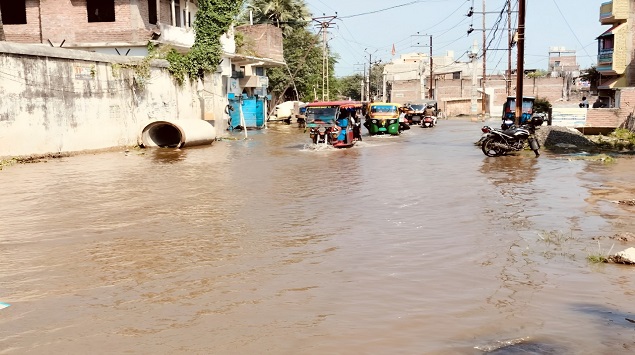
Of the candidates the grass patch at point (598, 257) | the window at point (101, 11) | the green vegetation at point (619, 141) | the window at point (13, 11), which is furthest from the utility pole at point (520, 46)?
the window at point (13, 11)

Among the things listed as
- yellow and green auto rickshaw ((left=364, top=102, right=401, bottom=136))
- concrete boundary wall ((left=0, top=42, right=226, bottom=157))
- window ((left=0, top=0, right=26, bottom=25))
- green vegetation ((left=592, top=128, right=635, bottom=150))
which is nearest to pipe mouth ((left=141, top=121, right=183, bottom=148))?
concrete boundary wall ((left=0, top=42, right=226, bottom=157))

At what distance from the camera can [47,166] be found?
1673 cm

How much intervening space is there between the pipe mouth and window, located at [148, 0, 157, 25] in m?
7.18

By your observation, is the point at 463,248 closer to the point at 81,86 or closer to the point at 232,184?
the point at 232,184

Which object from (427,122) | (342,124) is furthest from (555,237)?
(427,122)

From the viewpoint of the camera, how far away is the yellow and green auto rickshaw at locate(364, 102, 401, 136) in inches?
1148

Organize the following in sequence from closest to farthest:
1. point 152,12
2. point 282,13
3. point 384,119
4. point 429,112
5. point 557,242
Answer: point 557,242 < point 384,119 < point 152,12 < point 429,112 < point 282,13

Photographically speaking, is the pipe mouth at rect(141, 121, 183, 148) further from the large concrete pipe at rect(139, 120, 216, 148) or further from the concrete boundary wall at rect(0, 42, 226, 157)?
the concrete boundary wall at rect(0, 42, 226, 157)

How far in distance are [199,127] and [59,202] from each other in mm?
13222

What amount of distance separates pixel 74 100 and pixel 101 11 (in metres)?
10.4

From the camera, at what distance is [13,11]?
94.3ft

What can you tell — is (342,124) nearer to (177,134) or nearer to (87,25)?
(177,134)

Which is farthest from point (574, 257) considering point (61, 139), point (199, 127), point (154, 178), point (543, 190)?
point (199, 127)

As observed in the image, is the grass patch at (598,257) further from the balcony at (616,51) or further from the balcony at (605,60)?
the balcony at (605,60)
